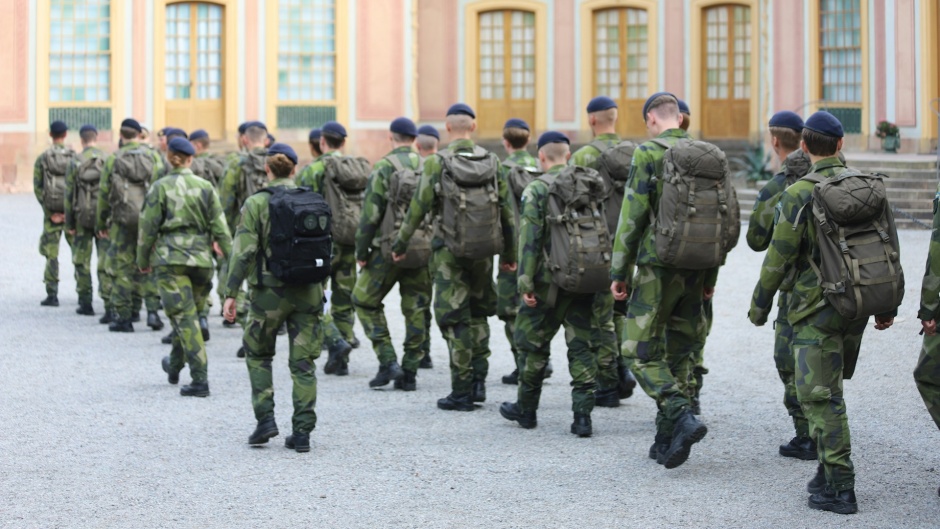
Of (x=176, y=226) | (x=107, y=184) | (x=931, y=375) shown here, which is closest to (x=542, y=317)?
(x=931, y=375)

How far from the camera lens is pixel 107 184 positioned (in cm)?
1305

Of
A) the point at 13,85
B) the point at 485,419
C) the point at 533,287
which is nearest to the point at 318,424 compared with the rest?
the point at 485,419

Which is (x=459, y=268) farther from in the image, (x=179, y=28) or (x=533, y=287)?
(x=179, y=28)

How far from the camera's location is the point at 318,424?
901 centimetres

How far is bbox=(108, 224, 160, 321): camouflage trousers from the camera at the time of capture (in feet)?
43.0

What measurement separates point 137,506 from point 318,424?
211 centimetres

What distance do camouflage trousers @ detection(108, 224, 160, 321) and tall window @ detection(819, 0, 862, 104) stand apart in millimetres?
17195

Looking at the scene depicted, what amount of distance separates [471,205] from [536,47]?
22117 mm

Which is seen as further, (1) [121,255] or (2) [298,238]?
(1) [121,255]

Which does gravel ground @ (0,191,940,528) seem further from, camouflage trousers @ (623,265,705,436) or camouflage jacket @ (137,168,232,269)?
camouflage jacket @ (137,168,232,269)

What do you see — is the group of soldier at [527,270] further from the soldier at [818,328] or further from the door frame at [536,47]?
the door frame at [536,47]

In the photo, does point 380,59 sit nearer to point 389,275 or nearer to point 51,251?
point 51,251

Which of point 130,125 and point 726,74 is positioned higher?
point 726,74

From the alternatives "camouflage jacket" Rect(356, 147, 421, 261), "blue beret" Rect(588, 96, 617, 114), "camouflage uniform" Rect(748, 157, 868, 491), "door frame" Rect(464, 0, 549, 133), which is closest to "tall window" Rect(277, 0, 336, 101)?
"door frame" Rect(464, 0, 549, 133)
